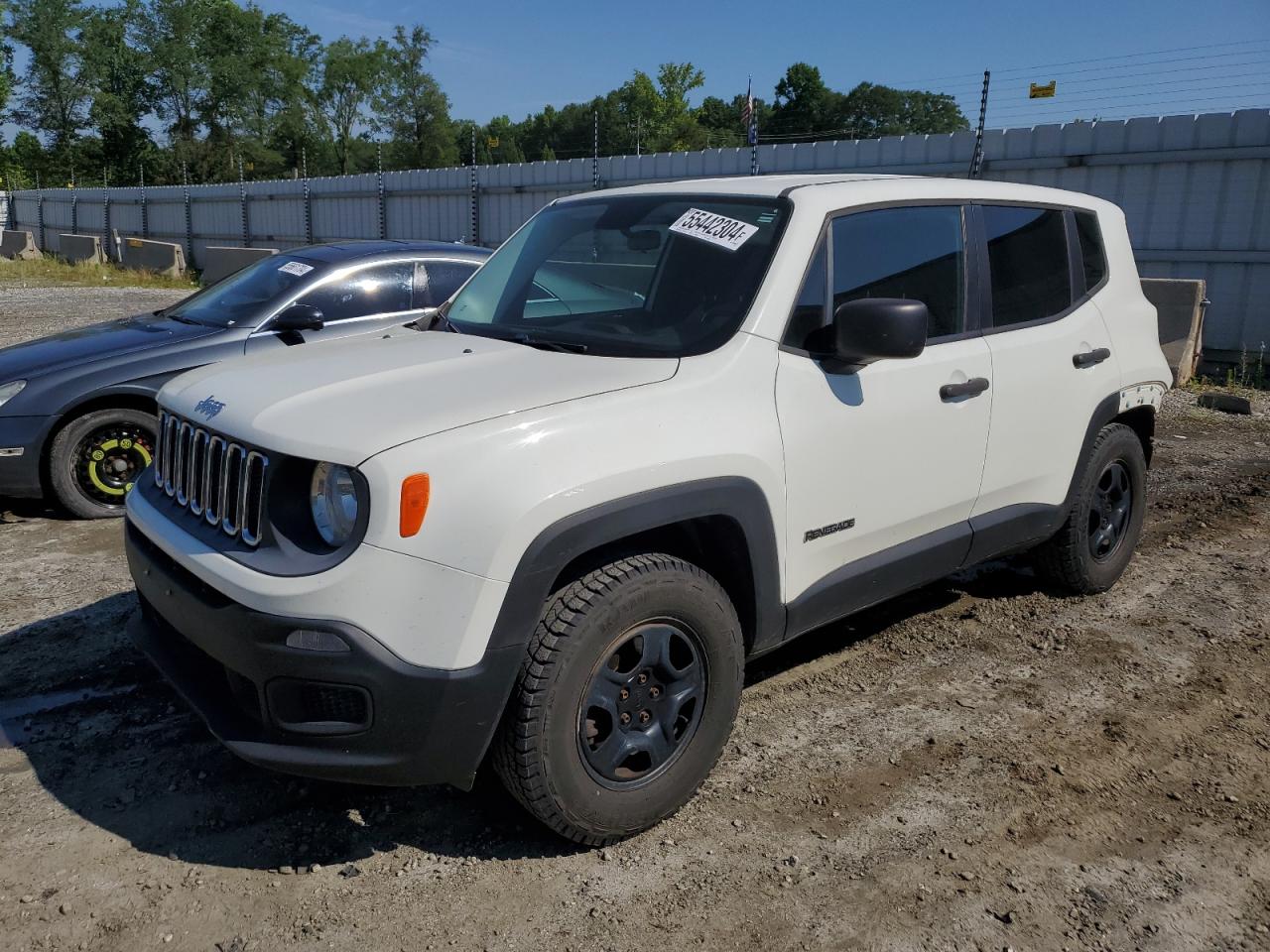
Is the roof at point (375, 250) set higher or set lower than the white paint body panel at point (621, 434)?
higher

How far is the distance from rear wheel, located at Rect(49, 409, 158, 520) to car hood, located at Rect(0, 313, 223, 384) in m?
0.34

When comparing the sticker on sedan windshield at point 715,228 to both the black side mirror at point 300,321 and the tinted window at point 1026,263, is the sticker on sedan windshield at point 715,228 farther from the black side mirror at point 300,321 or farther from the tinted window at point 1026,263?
the black side mirror at point 300,321

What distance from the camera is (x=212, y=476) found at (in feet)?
9.60

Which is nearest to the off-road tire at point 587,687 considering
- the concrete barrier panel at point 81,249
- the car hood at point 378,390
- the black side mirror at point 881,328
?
the car hood at point 378,390

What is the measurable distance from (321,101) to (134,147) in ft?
58.9

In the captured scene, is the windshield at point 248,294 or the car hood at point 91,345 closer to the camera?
the car hood at point 91,345

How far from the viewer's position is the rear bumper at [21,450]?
18.1ft

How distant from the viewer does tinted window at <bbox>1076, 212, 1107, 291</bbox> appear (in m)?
4.61

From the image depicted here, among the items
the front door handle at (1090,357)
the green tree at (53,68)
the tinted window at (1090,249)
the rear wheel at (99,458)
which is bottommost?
the rear wheel at (99,458)

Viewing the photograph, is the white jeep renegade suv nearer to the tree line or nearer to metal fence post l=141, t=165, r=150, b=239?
metal fence post l=141, t=165, r=150, b=239

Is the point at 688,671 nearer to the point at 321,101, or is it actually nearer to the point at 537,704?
the point at 537,704

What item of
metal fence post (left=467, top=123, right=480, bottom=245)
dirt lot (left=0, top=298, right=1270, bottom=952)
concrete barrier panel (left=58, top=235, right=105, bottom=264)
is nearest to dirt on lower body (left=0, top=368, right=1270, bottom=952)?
dirt lot (left=0, top=298, right=1270, bottom=952)

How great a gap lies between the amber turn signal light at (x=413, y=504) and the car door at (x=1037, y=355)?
235 centimetres

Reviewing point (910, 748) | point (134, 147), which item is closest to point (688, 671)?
point (910, 748)
